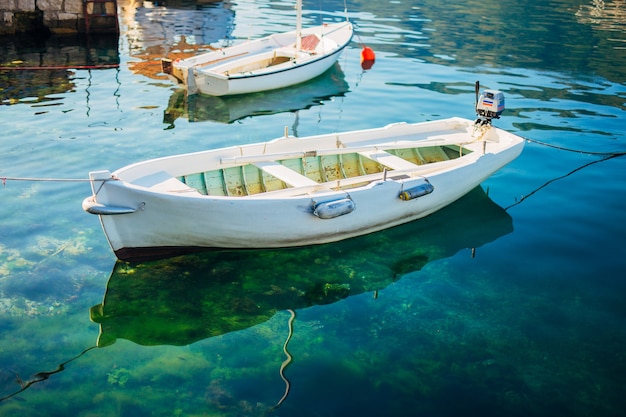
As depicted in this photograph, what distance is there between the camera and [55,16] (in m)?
23.4

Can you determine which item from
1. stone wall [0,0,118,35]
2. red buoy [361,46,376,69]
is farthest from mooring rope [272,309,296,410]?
stone wall [0,0,118,35]

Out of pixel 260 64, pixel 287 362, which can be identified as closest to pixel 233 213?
pixel 287 362

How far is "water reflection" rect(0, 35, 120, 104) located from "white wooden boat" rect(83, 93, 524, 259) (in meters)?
9.24

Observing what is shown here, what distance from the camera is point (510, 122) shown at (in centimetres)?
1560

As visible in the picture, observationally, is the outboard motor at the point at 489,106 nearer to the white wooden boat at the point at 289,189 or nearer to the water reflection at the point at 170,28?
the white wooden boat at the point at 289,189

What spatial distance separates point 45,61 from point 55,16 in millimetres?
4746

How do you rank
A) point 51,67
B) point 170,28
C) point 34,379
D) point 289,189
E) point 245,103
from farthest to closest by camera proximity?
point 170,28, point 51,67, point 245,103, point 289,189, point 34,379

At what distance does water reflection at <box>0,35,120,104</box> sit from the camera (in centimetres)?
1655

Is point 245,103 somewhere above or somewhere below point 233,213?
above

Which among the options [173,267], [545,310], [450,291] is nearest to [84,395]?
[173,267]

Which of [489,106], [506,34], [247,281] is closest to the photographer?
[247,281]

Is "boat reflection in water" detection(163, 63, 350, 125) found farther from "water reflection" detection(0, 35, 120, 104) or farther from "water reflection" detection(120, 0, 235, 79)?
"water reflection" detection(0, 35, 120, 104)

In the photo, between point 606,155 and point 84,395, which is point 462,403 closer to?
point 84,395

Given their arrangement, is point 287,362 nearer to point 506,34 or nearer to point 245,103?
point 245,103
